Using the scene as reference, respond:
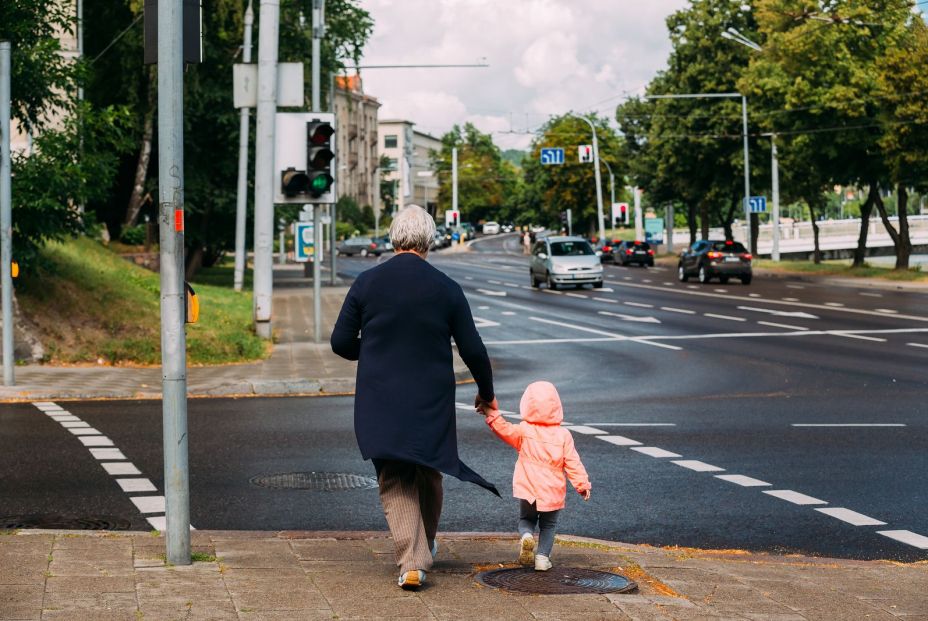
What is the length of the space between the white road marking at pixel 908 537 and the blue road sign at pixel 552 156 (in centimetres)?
9164

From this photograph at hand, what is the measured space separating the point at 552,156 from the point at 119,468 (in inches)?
3600

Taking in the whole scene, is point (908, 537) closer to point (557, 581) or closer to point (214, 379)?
point (557, 581)

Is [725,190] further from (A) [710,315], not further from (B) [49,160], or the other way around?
(B) [49,160]

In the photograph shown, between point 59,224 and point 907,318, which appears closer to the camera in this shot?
point 59,224

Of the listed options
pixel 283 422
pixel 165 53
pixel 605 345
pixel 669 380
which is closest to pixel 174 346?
pixel 165 53

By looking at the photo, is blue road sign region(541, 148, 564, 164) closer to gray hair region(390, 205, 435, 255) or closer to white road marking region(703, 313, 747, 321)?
white road marking region(703, 313, 747, 321)

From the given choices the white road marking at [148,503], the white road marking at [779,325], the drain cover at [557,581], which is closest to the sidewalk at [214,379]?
the white road marking at [148,503]

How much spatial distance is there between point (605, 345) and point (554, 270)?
22.0 meters

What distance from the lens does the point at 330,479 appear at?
1065 cm

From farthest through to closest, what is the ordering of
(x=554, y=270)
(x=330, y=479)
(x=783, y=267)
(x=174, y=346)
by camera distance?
(x=783, y=267) → (x=554, y=270) → (x=330, y=479) → (x=174, y=346)

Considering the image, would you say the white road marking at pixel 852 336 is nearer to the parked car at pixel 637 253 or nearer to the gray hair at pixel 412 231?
the gray hair at pixel 412 231

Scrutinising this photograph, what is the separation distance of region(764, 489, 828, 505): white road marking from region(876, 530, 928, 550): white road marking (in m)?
0.92

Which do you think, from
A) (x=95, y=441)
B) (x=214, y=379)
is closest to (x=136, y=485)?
(x=95, y=441)

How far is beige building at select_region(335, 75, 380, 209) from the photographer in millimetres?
159375
